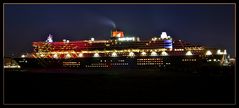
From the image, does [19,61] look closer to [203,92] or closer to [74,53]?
[74,53]

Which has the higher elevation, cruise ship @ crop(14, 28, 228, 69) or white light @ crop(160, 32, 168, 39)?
white light @ crop(160, 32, 168, 39)

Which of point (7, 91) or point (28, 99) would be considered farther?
point (7, 91)

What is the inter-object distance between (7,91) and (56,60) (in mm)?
33362

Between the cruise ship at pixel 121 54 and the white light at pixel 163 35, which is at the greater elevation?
the white light at pixel 163 35

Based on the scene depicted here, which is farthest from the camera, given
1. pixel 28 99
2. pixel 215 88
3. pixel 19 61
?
pixel 19 61

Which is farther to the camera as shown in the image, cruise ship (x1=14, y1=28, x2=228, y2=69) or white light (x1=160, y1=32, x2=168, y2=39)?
white light (x1=160, y1=32, x2=168, y2=39)

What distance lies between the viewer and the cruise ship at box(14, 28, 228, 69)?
43.5m

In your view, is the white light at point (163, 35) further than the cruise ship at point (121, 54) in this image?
Yes

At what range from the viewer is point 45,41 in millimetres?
52562

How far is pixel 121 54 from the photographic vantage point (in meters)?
46.4

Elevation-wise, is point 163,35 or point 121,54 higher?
point 163,35

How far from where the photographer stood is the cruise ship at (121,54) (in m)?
43.5

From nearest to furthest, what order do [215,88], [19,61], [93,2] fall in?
[93,2] < [215,88] < [19,61]

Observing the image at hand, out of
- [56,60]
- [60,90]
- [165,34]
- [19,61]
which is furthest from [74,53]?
[60,90]
